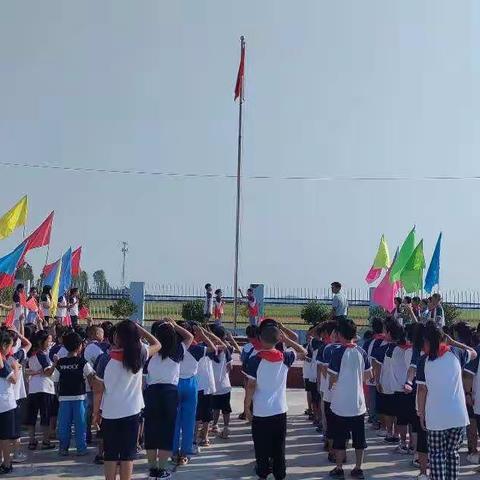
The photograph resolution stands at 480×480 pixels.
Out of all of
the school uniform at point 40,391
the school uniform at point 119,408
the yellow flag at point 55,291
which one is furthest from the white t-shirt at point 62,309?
the school uniform at point 119,408

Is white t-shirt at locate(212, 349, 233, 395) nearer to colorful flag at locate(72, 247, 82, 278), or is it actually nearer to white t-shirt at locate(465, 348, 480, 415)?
white t-shirt at locate(465, 348, 480, 415)

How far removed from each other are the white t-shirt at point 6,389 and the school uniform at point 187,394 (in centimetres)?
178

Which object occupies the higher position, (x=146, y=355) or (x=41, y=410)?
(x=146, y=355)

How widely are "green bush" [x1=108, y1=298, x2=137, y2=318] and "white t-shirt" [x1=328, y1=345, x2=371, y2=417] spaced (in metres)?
15.4

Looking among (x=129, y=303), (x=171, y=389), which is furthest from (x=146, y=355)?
(x=129, y=303)

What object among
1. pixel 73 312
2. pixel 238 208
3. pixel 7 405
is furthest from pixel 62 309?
pixel 7 405

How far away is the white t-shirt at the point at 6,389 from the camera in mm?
7207

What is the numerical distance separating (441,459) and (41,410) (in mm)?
4802

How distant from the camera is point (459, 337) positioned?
860 centimetres

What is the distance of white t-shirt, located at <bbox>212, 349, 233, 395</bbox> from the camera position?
373 inches

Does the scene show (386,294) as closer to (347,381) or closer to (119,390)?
(347,381)

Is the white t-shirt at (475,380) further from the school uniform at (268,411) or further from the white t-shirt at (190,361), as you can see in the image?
the white t-shirt at (190,361)

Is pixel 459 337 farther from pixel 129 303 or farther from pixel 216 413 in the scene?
pixel 129 303

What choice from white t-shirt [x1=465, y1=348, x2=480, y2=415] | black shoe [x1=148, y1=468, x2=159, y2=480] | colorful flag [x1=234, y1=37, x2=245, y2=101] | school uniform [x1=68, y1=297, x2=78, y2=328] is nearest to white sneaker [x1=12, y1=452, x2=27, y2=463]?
black shoe [x1=148, y1=468, x2=159, y2=480]
